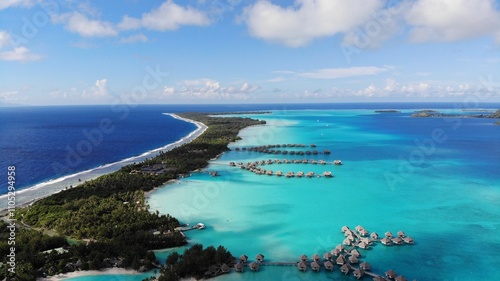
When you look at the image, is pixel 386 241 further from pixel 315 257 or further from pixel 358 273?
pixel 315 257

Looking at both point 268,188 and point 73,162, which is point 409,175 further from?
point 73,162

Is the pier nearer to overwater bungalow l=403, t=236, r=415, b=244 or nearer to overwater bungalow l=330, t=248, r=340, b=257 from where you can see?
overwater bungalow l=330, t=248, r=340, b=257

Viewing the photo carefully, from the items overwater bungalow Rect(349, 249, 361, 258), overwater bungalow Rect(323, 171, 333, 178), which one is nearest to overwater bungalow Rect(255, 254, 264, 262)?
overwater bungalow Rect(349, 249, 361, 258)

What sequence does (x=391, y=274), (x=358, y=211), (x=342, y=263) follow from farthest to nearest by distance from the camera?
(x=358, y=211) → (x=342, y=263) → (x=391, y=274)

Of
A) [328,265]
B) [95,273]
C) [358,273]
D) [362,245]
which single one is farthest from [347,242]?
[95,273]

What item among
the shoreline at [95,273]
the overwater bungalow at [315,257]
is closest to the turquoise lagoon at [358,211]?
the overwater bungalow at [315,257]

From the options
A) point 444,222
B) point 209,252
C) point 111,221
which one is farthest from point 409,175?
point 111,221
